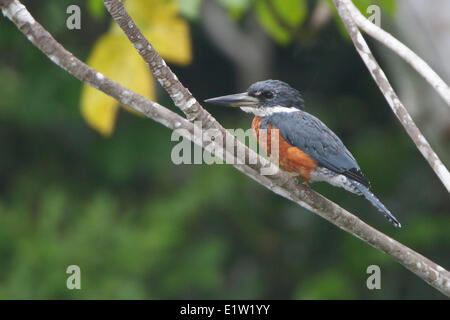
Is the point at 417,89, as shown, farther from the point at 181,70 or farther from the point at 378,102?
the point at 181,70

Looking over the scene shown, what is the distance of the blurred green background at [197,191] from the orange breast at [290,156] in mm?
2490

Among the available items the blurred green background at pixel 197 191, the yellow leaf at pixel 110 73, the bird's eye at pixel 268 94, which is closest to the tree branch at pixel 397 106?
the bird's eye at pixel 268 94

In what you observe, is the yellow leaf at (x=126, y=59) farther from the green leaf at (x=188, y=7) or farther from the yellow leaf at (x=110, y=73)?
the green leaf at (x=188, y=7)

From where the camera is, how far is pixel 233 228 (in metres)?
6.80

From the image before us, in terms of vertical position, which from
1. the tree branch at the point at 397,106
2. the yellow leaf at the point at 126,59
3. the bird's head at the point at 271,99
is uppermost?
the yellow leaf at the point at 126,59

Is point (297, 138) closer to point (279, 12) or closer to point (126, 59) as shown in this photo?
point (279, 12)

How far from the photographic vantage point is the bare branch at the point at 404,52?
2396 millimetres

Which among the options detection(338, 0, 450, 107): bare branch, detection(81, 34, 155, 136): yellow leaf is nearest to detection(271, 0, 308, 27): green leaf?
detection(338, 0, 450, 107): bare branch

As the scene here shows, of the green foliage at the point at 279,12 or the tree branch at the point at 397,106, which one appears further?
the green foliage at the point at 279,12

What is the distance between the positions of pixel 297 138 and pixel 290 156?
82 mm

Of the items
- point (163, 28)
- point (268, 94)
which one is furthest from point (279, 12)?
point (163, 28)

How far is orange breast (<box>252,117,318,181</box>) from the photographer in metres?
3.02

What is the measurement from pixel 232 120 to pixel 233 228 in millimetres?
984

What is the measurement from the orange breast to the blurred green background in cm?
249
